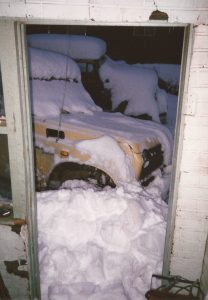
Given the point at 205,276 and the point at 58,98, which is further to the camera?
the point at 58,98

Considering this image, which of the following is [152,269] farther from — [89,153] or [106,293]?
[89,153]

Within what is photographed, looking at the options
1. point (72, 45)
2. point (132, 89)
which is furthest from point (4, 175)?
point (132, 89)

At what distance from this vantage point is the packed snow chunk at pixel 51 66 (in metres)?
5.85

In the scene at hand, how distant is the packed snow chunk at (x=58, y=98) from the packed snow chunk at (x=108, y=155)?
3.78 ft

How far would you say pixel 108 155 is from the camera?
4840 mm

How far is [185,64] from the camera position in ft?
7.88

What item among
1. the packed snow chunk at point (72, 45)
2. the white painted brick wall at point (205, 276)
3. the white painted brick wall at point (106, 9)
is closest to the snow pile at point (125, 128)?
the packed snow chunk at point (72, 45)

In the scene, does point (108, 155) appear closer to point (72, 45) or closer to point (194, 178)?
point (194, 178)

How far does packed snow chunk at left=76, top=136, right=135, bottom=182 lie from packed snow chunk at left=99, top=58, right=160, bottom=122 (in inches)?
98.0

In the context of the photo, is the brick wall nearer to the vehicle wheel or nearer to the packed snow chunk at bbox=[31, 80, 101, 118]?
the vehicle wheel

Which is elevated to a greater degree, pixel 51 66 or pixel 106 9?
pixel 106 9

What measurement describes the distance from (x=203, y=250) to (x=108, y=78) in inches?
202

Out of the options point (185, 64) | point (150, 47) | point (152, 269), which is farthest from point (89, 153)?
point (150, 47)

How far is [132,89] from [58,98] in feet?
7.12
